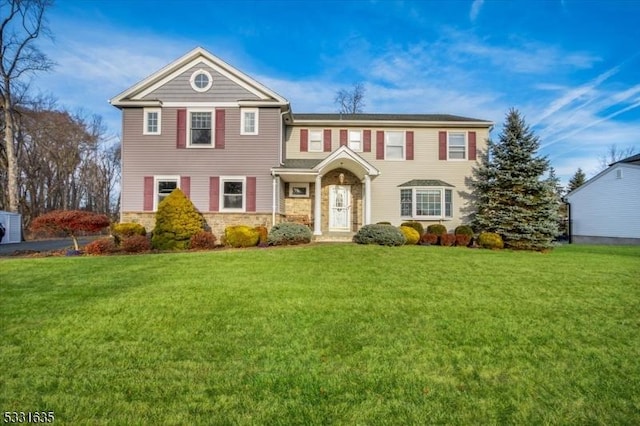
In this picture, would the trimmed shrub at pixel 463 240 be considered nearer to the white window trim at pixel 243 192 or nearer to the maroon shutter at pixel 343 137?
the maroon shutter at pixel 343 137

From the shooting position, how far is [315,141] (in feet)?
57.9

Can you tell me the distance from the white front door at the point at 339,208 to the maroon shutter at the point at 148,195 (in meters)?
8.53

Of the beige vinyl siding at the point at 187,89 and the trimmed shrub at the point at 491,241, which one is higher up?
the beige vinyl siding at the point at 187,89

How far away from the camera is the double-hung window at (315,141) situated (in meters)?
17.6

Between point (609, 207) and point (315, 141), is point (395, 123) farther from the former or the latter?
point (609, 207)

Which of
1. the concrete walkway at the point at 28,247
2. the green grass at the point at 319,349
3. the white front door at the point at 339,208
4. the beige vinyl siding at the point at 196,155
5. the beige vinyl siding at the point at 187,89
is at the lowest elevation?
the green grass at the point at 319,349

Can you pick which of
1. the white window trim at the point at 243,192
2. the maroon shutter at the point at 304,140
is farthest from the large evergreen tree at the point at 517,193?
the white window trim at the point at 243,192

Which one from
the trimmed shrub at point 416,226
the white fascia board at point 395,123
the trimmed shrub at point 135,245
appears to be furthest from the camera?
the white fascia board at point 395,123

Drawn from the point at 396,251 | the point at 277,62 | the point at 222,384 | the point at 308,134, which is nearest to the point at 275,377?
the point at 222,384

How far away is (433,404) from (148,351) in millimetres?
3090

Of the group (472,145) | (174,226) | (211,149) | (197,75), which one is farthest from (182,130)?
(472,145)

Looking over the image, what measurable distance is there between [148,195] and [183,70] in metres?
6.05

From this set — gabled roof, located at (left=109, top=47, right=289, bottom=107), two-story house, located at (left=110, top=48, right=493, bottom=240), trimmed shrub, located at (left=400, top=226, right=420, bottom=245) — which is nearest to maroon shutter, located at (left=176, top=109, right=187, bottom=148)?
two-story house, located at (left=110, top=48, right=493, bottom=240)

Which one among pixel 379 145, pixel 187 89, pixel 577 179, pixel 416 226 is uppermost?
pixel 187 89
